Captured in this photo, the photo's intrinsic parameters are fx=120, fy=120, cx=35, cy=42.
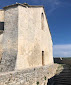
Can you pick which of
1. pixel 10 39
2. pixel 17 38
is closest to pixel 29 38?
pixel 17 38

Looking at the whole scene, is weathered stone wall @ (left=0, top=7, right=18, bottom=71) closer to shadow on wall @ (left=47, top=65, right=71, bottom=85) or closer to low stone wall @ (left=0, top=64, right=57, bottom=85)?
low stone wall @ (left=0, top=64, right=57, bottom=85)

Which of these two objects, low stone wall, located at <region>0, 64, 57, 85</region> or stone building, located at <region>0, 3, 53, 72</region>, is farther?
stone building, located at <region>0, 3, 53, 72</region>

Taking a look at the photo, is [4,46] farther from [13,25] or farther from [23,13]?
[23,13]

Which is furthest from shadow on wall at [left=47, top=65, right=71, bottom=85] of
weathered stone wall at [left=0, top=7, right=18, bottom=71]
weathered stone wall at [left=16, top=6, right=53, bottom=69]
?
weathered stone wall at [left=0, top=7, right=18, bottom=71]

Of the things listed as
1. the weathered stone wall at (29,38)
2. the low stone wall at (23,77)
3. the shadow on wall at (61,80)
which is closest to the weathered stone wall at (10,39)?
the weathered stone wall at (29,38)

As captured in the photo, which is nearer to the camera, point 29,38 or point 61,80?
point 29,38

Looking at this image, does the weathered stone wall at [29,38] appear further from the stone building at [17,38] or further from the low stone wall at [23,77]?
the low stone wall at [23,77]

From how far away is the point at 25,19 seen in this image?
9.21 metres

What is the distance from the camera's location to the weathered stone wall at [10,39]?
803 cm

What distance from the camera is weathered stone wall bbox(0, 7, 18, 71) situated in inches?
→ 316

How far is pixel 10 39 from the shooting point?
8.59 meters

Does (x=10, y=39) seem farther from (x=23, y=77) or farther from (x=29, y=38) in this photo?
(x=23, y=77)

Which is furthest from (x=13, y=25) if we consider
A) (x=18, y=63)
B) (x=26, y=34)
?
(x=18, y=63)

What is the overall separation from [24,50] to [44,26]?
16.0 feet
